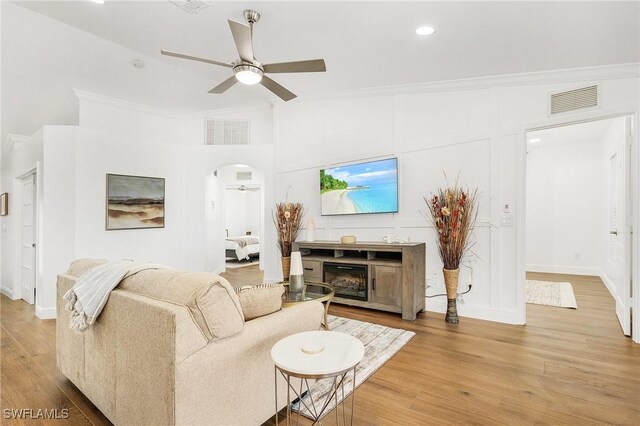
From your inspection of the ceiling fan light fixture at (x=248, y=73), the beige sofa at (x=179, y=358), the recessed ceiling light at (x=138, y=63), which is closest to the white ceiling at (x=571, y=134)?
the ceiling fan light fixture at (x=248, y=73)

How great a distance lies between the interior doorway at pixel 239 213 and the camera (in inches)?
282

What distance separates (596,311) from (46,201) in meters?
7.20

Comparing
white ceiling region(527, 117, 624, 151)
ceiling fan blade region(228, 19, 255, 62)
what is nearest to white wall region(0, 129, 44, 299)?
ceiling fan blade region(228, 19, 255, 62)

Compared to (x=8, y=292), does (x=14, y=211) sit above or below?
above

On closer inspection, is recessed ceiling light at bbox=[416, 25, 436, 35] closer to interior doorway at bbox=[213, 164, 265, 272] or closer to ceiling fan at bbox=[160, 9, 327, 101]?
ceiling fan at bbox=[160, 9, 327, 101]

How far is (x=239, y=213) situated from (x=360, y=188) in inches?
279

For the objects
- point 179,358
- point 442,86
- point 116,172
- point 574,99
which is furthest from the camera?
point 116,172

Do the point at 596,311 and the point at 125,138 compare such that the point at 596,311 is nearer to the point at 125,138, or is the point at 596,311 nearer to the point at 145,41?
the point at 145,41

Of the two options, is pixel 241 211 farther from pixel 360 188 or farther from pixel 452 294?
pixel 452 294

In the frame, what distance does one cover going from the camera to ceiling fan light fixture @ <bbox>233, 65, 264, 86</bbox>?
2634mm

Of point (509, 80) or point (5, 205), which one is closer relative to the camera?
point (509, 80)

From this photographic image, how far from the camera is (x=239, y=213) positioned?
10680 millimetres

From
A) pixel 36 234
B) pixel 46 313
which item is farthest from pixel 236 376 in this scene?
pixel 36 234

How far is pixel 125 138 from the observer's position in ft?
15.6
